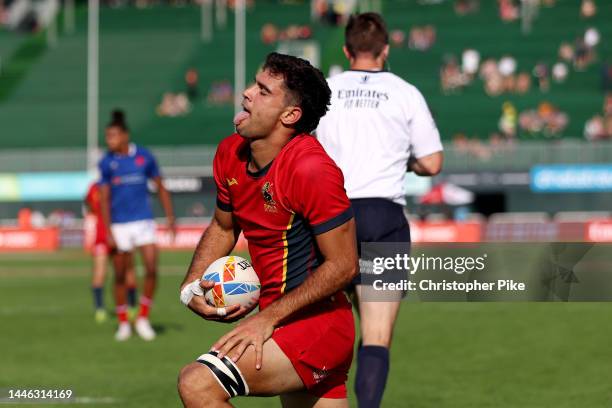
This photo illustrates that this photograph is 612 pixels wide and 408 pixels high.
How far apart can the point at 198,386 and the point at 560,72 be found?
40.7m

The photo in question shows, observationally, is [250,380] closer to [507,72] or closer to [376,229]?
[376,229]

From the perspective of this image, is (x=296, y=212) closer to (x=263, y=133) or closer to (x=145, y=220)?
(x=263, y=133)

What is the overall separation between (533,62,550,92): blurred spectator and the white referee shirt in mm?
36974

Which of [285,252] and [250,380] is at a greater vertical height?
[285,252]

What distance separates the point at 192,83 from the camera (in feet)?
153

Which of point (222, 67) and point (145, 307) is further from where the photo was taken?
point (222, 67)

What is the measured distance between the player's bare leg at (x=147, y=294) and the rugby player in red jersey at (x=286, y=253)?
813 cm

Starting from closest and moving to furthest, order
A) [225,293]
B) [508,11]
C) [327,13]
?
1. [225,293]
2. [508,11]
3. [327,13]

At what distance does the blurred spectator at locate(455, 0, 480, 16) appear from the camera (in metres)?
48.4

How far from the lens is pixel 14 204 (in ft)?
131

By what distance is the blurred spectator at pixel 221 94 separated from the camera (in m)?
45.9
